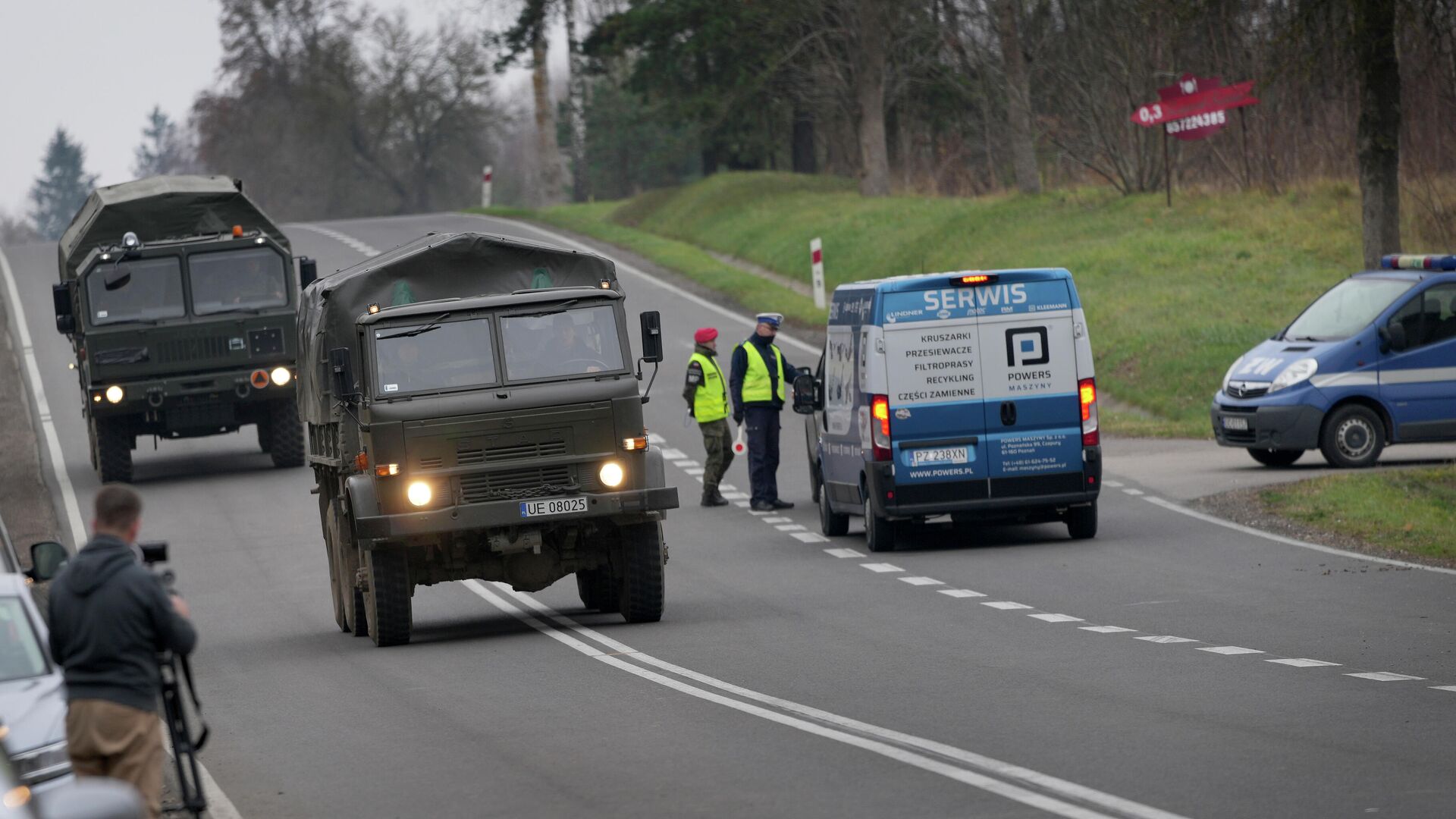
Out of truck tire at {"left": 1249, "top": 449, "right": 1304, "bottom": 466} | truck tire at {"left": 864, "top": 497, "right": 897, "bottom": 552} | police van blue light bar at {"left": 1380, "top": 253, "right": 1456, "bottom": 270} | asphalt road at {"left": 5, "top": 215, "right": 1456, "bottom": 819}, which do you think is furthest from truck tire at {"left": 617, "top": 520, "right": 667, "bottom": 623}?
police van blue light bar at {"left": 1380, "top": 253, "right": 1456, "bottom": 270}

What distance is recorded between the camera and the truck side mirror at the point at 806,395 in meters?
20.2

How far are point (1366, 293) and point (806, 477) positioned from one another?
6.60m

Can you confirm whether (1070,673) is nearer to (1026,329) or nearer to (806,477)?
(1026,329)

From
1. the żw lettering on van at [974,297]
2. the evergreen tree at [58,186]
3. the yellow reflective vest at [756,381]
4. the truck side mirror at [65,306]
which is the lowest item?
the yellow reflective vest at [756,381]

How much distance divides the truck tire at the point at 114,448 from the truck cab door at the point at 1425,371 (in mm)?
14744

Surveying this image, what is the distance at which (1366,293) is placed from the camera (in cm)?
2275

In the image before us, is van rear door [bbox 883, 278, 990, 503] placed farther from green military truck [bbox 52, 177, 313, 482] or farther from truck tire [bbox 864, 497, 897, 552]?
green military truck [bbox 52, 177, 313, 482]

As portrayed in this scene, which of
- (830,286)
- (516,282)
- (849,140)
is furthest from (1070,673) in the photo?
(849,140)

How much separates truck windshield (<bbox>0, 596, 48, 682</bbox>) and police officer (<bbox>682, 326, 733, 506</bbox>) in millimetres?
14053

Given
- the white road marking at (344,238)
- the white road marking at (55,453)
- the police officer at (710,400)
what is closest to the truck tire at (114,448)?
the white road marking at (55,453)

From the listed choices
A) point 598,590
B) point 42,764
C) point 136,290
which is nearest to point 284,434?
point 136,290

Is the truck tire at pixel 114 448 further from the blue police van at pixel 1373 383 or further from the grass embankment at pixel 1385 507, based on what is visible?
the grass embankment at pixel 1385 507

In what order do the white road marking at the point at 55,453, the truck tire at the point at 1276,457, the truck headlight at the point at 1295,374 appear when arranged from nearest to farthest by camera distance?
the white road marking at the point at 55,453
the truck headlight at the point at 1295,374
the truck tire at the point at 1276,457

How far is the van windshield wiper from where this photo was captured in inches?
573
